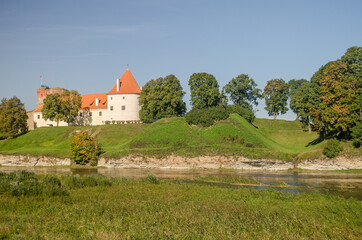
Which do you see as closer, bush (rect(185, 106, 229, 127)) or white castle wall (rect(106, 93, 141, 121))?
bush (rect(185, 106, 229, 127))

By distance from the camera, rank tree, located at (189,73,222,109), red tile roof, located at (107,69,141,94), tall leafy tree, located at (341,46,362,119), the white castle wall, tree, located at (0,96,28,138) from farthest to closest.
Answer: red tile roof, located at (107,69,141,94)
the white castle wall
tree, located at (0,96,28,138)
tree, located at (189,73,222,109)
tall leafy tree, located at (341,46,362,119)

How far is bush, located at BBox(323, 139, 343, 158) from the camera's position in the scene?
48.2 meters

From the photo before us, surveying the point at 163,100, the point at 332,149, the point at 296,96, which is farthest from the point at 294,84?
the point at 332,149

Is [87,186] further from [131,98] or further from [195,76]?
[131,98]

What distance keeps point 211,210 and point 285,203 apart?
19.3 ft

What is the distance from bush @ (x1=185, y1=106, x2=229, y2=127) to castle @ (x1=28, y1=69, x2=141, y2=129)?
26.0 metres

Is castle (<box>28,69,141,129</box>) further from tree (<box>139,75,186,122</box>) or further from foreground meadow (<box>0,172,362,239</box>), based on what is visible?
foreground meadow (<box>0,172,362,239</box>)

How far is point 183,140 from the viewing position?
63906 mm

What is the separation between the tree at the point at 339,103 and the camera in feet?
169

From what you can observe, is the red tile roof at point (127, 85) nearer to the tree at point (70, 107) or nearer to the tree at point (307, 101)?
the tree at point (70, 107)

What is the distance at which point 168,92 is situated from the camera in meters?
83.6

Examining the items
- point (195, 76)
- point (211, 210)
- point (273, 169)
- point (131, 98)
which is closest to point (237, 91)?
point (195, 76)

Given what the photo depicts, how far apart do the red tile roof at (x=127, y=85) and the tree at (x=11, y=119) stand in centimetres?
2338

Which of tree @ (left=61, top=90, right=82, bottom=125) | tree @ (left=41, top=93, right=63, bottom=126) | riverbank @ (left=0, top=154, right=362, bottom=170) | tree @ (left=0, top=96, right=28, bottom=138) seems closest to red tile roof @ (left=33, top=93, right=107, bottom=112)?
tree @ (left=61, top=90, right=82, bottom=125)
